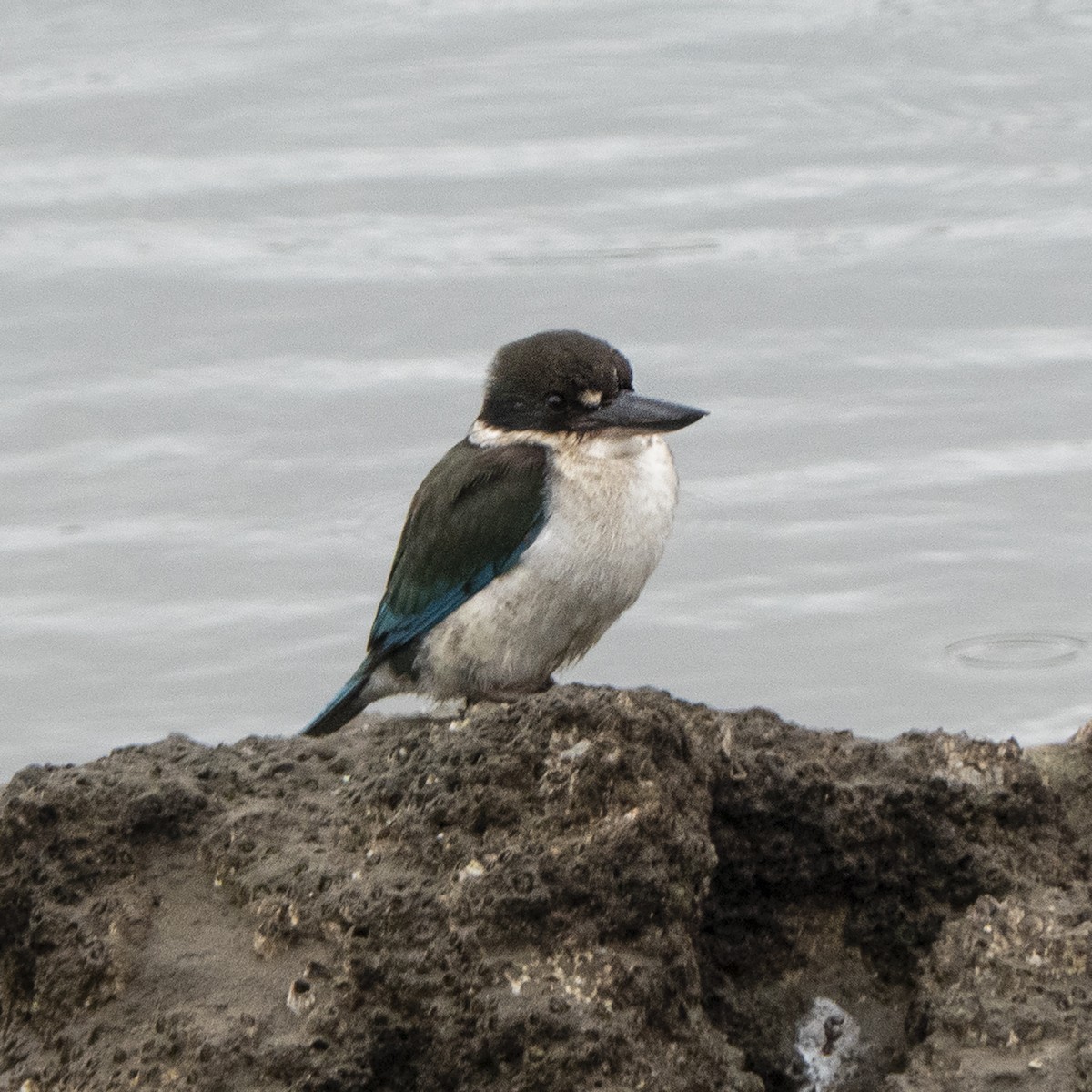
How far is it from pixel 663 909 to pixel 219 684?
4.94m

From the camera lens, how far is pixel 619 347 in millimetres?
10070

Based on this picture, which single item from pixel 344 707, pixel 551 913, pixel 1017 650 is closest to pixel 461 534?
pixel 344 707

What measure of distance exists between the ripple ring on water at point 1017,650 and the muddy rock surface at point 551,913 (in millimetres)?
4381

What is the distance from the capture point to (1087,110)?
1298cm

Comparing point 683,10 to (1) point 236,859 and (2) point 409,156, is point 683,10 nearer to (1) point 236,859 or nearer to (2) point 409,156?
(2) point 409,156

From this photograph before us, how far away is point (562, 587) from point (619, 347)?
5400mm

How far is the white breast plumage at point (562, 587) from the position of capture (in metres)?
4.76

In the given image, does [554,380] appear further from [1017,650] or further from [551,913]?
[1017,650]

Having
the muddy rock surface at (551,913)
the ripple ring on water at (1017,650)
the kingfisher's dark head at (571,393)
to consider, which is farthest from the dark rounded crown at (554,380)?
the ripple ring on water at (1017,650)

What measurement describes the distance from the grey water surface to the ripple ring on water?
0.04 ft

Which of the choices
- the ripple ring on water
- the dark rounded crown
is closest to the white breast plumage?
the dark rounded crown

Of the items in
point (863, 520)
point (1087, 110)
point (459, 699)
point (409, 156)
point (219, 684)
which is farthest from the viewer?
point (1087, 110)

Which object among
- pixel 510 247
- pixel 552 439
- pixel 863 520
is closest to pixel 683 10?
pixel 510 247

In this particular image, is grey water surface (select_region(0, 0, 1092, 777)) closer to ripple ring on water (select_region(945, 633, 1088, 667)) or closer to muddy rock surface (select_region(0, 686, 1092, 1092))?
ripple ring on water (select_region(945, 633, 1088, 667))
